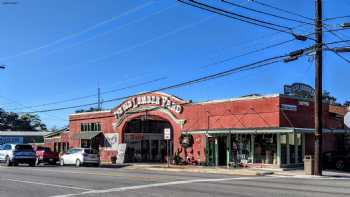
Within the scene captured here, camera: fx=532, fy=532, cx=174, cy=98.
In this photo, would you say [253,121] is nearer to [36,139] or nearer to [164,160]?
[164,160]

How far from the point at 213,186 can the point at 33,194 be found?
6184 millimetres

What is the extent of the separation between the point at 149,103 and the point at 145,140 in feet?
16.2

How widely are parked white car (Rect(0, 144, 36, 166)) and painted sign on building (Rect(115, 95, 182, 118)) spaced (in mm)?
9530

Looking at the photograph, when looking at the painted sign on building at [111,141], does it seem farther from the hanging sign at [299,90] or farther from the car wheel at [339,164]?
the car wheel at [339,164]

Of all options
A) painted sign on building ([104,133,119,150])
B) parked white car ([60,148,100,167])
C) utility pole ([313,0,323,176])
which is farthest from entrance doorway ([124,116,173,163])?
utility pole ([313,0,323,176])

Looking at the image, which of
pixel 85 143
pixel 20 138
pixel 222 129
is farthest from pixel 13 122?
pixel 222 129

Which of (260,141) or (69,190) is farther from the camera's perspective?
(260,141)

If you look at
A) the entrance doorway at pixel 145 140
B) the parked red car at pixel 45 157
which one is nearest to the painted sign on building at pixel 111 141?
the entrance doorway at pixel 145 140

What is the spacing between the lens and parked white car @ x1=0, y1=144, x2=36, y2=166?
130 feet

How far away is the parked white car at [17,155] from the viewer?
130ft

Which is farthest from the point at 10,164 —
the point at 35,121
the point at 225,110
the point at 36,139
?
the point at 35,121

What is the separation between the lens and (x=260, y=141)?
34750 millimetres

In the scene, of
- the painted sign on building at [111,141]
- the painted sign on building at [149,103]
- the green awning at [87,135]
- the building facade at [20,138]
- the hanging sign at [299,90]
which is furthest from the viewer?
the building facade at [20,138]

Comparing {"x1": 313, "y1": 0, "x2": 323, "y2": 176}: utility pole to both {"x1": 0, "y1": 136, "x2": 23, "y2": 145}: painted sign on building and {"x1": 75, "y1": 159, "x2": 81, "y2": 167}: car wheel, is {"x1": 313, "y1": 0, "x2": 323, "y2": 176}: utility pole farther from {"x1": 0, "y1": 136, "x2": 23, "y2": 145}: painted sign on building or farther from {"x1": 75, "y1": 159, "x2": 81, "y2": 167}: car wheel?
{"x1": 0, "y1": 136, "x2": 23, "y2": 145}: painted sign on building
